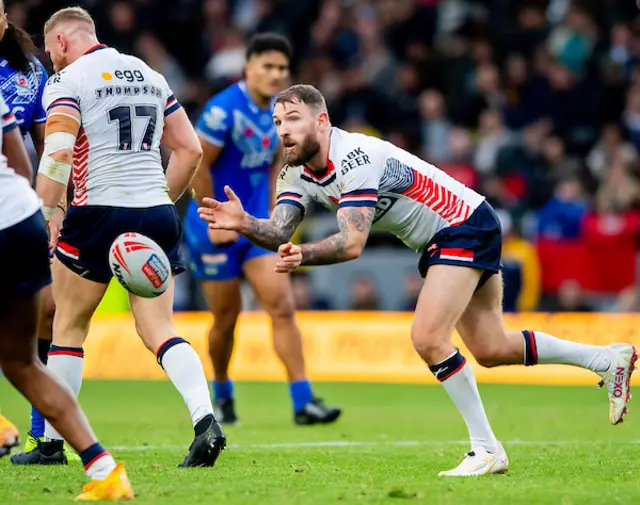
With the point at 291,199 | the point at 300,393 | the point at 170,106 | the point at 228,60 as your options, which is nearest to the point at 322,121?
the point at 291,199

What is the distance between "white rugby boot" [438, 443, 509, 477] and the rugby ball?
188 centimetres

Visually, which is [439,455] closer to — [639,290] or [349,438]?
[349,438]

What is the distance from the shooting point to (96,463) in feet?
17.4

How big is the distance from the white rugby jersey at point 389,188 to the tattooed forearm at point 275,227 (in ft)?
0.27

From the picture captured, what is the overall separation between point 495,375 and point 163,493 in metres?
9.57

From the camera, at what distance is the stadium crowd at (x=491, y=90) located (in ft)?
52.2

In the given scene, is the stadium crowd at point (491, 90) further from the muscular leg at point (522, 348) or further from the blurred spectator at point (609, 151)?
the muscular leg at point (522, 348)

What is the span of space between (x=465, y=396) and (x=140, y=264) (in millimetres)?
1953

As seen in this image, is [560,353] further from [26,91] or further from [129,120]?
[26,91]

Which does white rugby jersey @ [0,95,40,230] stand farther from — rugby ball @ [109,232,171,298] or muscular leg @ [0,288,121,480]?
rugby ball @ [109,232,171,298]

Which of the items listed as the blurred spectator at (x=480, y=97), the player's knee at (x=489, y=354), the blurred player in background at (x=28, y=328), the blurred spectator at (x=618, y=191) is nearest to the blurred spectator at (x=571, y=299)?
the blurred spectator at (x=618, y=191)

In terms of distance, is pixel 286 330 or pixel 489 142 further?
pixel 489 142

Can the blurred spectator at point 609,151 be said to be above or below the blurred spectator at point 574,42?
below

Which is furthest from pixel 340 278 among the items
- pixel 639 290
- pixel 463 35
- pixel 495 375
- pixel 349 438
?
pixel 349 438
